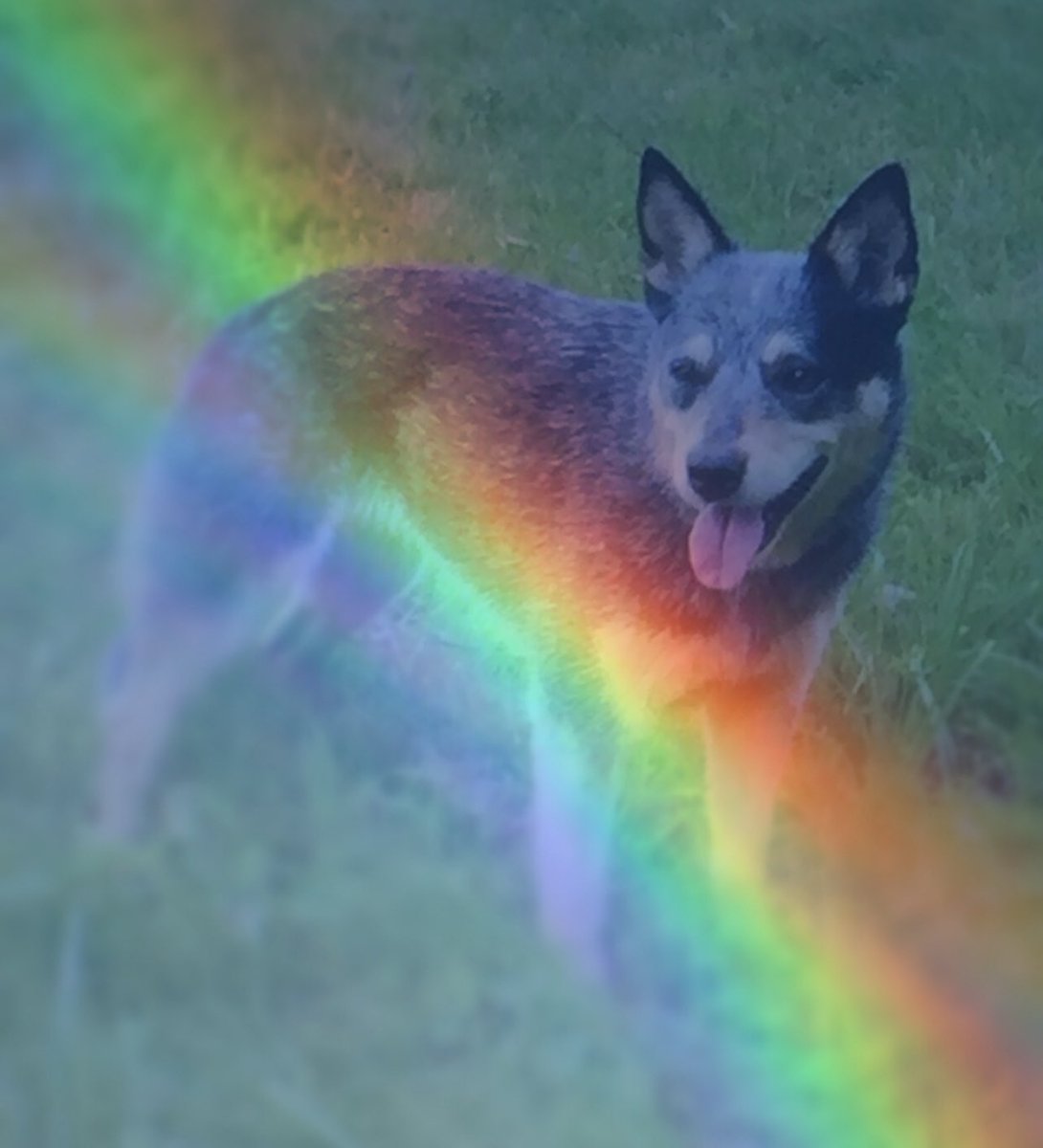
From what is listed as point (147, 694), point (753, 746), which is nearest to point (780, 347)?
point (753, 746)

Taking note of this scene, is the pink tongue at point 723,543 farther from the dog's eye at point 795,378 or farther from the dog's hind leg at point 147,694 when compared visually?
the dog's hind leg at point 147,694

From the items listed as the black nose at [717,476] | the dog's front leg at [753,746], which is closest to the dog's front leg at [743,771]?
the dog's front leg at [753,746]

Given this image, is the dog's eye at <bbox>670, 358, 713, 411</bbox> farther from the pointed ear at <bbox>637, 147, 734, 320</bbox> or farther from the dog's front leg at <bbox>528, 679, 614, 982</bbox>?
the dog's front leg at <bbox>528, 679, 614, 982</bbox>

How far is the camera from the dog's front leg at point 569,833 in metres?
1.15

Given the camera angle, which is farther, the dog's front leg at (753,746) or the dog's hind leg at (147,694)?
the dog's hind leg at (147,694)

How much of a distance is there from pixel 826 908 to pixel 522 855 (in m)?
0.21

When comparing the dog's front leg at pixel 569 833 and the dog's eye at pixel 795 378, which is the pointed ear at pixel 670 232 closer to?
the dog's eye at pixel 795 378

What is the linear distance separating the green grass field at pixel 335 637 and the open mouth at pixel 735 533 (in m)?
0.10

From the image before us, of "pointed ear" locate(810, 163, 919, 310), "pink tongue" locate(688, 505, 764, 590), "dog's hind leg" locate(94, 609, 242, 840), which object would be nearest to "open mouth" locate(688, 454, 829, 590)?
"pink tongue" locate(688, 505, 764, 590)

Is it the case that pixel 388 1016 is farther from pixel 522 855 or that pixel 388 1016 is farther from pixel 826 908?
pixel 826 908

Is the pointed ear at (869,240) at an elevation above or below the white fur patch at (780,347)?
above

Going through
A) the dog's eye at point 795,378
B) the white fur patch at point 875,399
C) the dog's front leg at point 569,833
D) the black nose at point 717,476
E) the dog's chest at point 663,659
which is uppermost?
the white fur patch at point 875,399

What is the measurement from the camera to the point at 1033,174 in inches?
46.9

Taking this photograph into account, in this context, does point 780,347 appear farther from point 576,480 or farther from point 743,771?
point 743,771
